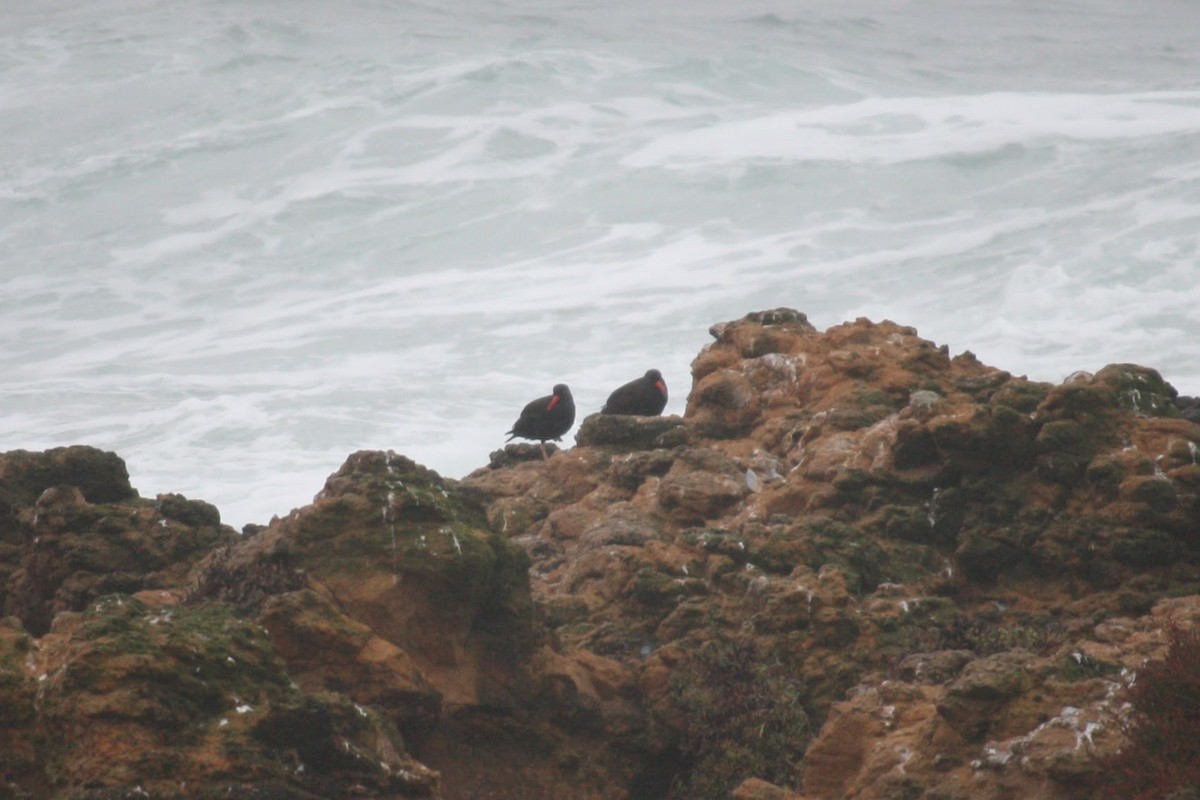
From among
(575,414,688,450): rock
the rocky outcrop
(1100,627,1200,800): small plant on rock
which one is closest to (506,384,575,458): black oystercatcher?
(575,414,688,450): rock

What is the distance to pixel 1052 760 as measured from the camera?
6.20 m

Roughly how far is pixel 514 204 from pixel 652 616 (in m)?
39.4

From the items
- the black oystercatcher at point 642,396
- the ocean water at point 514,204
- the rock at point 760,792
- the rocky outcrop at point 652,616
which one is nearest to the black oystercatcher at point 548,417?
the black oystercatcher at point 642,396

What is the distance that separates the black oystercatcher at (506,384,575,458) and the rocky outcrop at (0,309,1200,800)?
4.17 m

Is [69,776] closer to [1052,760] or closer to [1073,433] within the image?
[1052,760]

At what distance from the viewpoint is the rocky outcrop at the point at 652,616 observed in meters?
6.30

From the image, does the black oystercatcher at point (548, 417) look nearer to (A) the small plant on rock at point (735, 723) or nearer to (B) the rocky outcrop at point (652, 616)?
(B) the rocky outcrop at point (652, 616)

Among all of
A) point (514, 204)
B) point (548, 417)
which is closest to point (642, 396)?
point (548, 417)

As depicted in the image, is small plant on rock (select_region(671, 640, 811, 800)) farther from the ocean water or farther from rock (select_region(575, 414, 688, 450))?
the ocean water

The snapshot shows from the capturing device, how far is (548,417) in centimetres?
1767

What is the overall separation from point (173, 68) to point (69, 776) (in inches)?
2320

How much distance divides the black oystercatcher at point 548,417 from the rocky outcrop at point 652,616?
4165 millimetres

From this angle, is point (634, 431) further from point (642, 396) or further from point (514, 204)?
point (514, 204)

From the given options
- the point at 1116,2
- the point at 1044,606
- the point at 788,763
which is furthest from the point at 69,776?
the point at 1116,2
